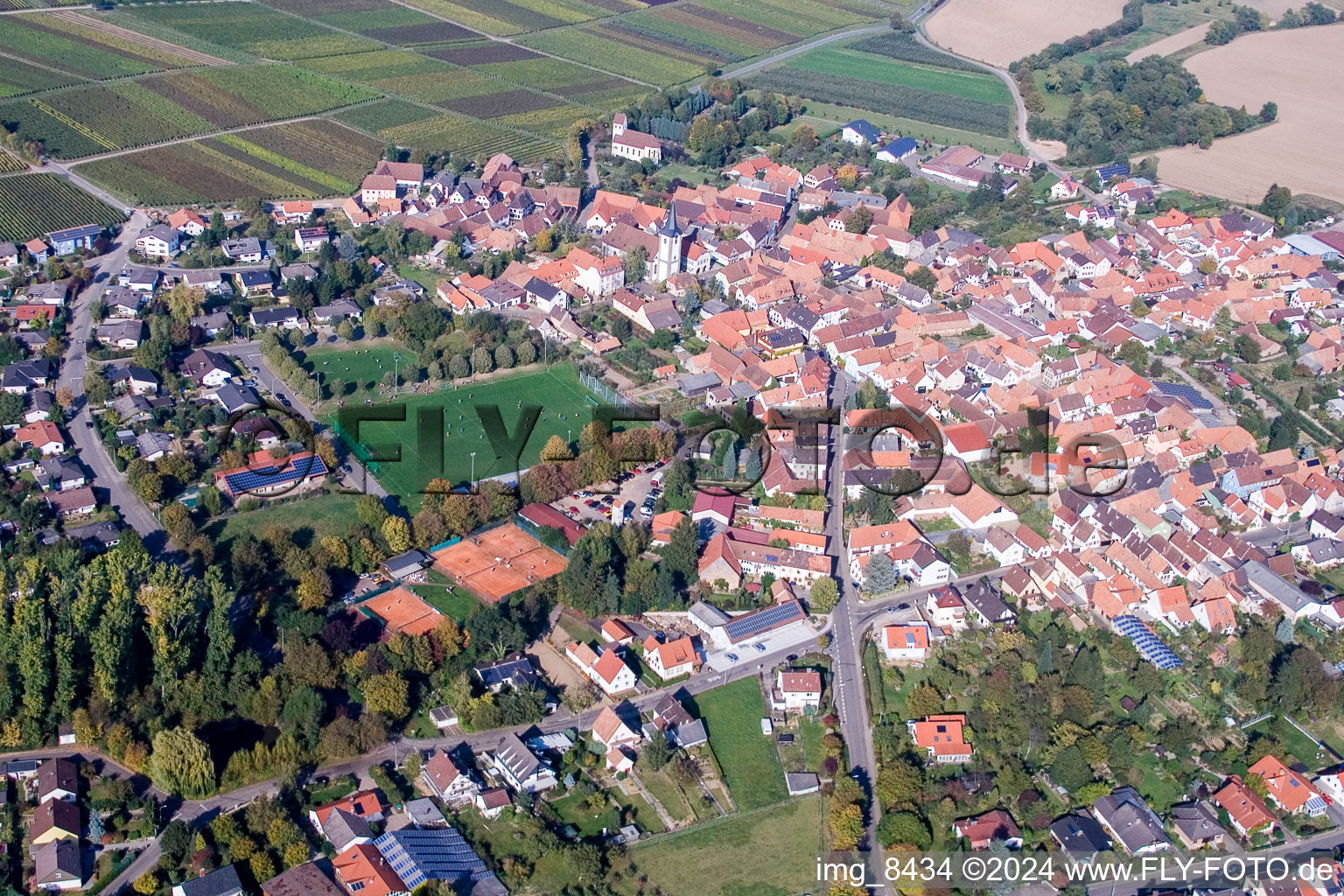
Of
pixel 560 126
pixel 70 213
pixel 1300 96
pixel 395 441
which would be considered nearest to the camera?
pixel 395 441

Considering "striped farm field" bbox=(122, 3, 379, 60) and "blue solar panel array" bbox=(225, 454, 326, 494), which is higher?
"striped farm field" bbox=(122, 3, 379, 60)

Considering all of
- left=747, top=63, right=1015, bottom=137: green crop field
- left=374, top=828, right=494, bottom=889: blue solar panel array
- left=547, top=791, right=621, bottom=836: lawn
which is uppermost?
left=747, top=63, right=1015, bottom=137: green crop field

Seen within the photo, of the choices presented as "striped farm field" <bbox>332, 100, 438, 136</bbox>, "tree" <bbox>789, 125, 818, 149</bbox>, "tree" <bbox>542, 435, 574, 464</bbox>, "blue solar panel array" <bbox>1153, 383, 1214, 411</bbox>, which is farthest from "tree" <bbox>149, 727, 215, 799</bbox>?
"tree" <bbox>789, 125, 818, 149</bbox>

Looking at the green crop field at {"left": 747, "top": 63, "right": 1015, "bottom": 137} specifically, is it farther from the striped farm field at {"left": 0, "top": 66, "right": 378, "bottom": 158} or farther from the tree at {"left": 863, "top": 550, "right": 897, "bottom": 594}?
the tree at {"left": 863, "top": 550, "right": 897, "bottom": 594}

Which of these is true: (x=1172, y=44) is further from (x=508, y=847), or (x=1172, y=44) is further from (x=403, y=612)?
(x=508, y=847)

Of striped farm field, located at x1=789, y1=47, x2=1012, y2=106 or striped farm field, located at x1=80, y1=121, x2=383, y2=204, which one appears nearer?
striped farm field, located at x1=80, y1=121, x2=383, y2=204

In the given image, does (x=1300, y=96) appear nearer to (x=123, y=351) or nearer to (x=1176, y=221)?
(x=1176, y=221)

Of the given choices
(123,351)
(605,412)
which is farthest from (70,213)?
(605,412)

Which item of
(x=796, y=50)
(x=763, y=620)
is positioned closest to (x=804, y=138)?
(x=796, y=50)
